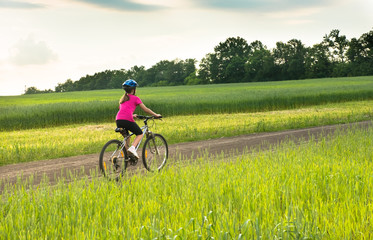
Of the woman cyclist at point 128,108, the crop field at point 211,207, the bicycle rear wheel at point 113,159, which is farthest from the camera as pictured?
the woman cyclist at point 128,108

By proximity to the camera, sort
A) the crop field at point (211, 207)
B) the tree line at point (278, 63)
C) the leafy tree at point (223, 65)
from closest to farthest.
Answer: the crop field at point (211, 207) < the tree line at point (278, 63) < the leafy tree at point (223, 65)

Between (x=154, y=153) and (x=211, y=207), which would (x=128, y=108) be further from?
(x=211, y=207)

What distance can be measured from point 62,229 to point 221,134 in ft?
38.5

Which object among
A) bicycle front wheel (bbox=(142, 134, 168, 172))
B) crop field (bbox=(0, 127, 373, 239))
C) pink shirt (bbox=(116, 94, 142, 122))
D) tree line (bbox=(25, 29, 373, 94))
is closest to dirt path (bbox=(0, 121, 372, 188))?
bicycle front wheel (bbox=(142, 134, 168, 172))

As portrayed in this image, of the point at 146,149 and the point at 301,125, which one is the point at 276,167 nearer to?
the point at 146,149

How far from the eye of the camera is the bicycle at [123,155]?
7966 mm

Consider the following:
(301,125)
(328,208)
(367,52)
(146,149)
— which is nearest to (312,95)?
(301,125)

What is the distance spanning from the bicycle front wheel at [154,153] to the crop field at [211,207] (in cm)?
161

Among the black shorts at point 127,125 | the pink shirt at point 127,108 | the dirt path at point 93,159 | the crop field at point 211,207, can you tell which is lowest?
the dirt path at point 93,159

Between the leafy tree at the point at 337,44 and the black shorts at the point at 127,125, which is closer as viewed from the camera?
the black shorts at the point at 127,125

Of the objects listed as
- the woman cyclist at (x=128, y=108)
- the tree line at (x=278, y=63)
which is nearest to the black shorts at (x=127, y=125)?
the woman cyclist at (x=128, y=108)

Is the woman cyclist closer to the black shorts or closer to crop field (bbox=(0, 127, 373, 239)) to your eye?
the black shorts

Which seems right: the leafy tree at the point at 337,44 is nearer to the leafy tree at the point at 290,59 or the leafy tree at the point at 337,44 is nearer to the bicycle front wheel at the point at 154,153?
the leafy tree at the point at 290,59

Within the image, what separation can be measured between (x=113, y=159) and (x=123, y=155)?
317mm
